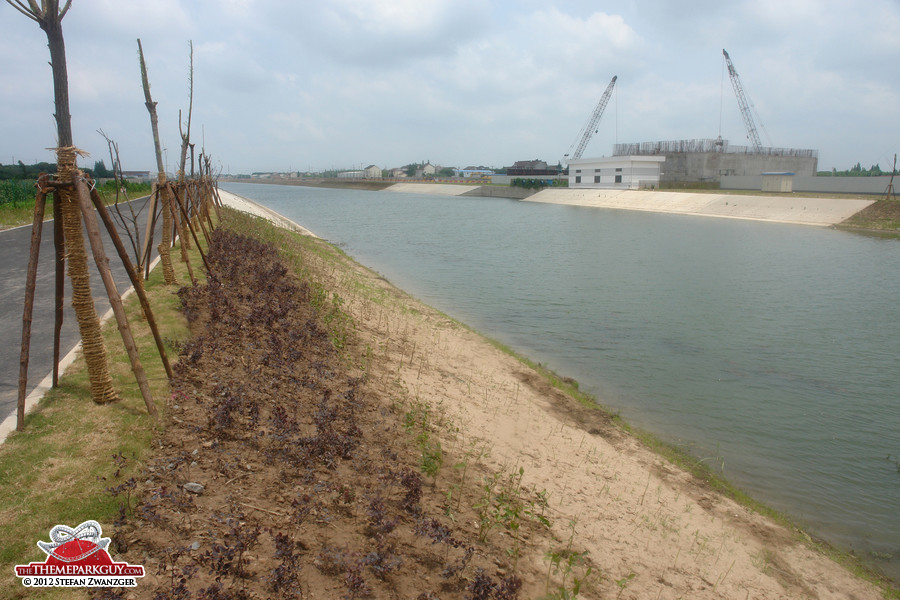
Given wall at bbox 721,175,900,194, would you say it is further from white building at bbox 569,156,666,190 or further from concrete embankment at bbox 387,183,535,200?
concrete embankment at bbox 387,183,535,200

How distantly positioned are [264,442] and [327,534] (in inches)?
63.1

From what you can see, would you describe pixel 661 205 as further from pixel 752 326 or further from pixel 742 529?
pixel 742 529

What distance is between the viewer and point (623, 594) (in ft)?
16.9

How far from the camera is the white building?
8625 centimetres

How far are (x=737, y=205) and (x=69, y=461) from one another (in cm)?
6266

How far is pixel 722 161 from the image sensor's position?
9269cm

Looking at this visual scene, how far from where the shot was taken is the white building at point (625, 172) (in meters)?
86.2

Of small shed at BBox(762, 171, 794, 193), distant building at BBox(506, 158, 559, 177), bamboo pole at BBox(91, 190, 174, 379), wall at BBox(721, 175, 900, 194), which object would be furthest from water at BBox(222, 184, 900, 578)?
distant building at BBox(506, 158, 559, 177)

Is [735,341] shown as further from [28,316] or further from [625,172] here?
[625,172]

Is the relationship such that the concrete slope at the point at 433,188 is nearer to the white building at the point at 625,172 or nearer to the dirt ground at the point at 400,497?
the white building at the point at 625,172

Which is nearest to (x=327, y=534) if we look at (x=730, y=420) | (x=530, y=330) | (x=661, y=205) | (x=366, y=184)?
(x=730, y=420)

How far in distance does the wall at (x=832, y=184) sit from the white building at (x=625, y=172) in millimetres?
11841

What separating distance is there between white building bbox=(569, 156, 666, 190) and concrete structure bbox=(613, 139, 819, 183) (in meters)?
4.30

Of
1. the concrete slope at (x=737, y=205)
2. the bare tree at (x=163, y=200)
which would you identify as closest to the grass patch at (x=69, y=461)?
the bare tree at (x=163, y=200)
